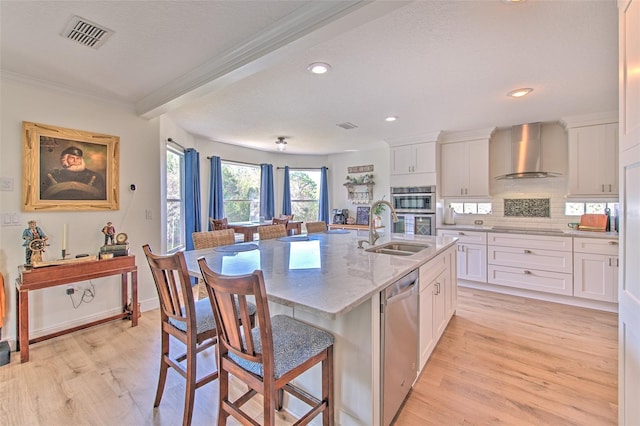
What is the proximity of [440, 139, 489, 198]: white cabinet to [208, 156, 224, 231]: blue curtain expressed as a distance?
3.91 metres

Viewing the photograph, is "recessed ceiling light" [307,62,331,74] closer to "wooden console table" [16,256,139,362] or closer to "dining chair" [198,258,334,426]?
"dining chair" [198,258,334,426]

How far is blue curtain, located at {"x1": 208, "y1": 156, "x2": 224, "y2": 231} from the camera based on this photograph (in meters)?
4.93

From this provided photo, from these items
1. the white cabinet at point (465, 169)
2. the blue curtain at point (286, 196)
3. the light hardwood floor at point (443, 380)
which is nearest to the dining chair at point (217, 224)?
the blue curtain at point (286, 196)

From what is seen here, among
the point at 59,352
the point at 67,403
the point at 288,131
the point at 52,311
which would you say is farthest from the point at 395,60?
the point at 52,311

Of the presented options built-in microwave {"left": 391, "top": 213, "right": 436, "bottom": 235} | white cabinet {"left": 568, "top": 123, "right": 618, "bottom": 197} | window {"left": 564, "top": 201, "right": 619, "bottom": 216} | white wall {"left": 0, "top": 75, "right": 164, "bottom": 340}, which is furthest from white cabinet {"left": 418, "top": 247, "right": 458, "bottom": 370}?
white wall {"left": 0, "top": 75, "right": 164, "bottom": 340}

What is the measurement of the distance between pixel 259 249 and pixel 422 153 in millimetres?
3417

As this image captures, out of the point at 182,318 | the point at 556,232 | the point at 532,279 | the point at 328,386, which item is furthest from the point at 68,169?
the point at 556,232

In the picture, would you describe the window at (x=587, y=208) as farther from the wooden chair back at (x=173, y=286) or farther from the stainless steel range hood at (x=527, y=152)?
the wooden chair back at (x=173, y=286)

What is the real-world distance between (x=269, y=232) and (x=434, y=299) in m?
1.78

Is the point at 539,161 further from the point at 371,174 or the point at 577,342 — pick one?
the point at 371,174

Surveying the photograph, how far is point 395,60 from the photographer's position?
7.07ft

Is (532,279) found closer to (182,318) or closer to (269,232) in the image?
(269,232)

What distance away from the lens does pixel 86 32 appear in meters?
1.83

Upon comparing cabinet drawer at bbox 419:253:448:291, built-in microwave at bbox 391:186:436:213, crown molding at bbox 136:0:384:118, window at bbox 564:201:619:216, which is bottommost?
cabinet drawer at bbox 419:253:448:291
